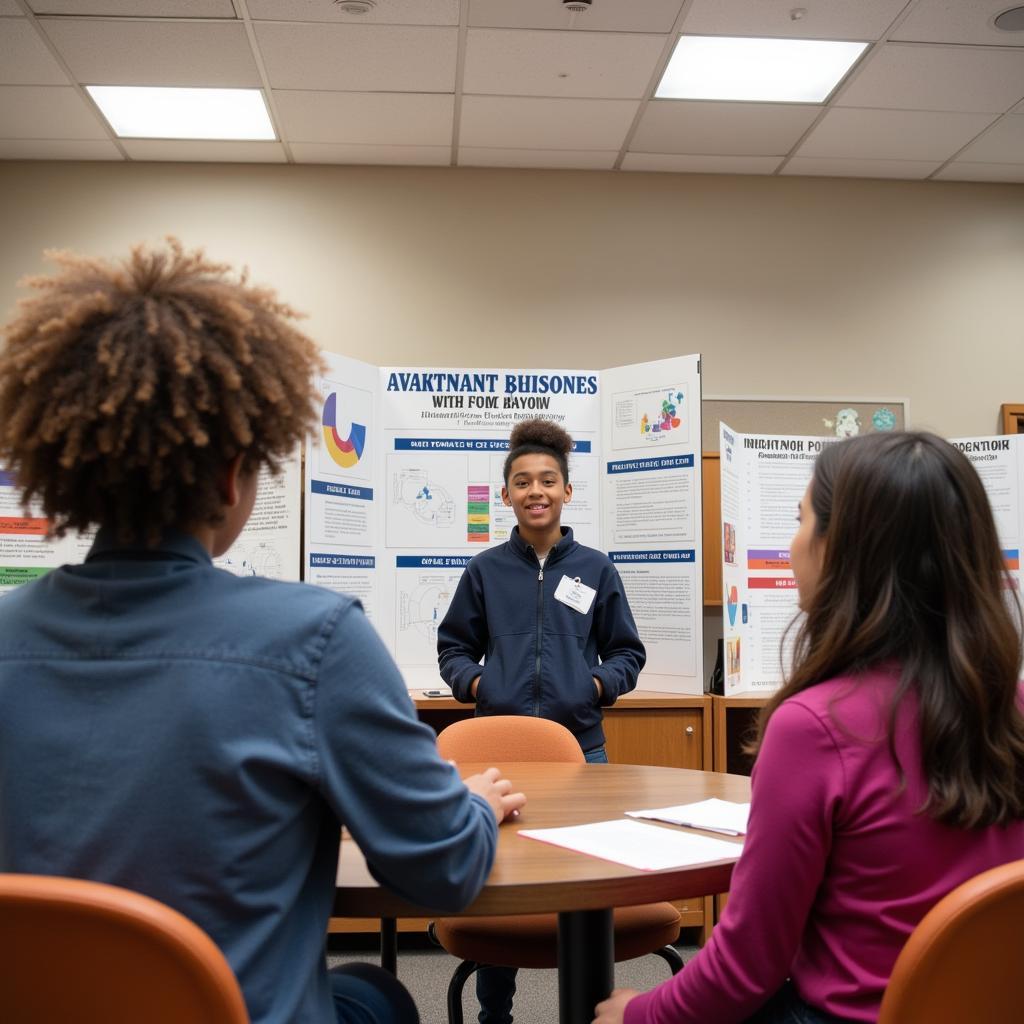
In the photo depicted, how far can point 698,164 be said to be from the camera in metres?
5.38

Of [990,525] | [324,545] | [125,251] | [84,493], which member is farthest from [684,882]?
[324,545]

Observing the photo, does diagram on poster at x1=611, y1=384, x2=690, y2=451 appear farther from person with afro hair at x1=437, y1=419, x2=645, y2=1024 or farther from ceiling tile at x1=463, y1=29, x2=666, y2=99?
ceiling tile at x1=463, y1=29, x2=666, y2=99

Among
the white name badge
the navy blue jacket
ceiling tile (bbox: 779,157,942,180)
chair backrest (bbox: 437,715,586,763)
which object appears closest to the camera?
chair backrest (bbox: 437,715,586,763)

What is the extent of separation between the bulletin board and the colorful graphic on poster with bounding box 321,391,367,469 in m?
2.02

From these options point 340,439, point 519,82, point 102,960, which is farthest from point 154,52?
point 102,960

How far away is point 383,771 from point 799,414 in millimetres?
4782

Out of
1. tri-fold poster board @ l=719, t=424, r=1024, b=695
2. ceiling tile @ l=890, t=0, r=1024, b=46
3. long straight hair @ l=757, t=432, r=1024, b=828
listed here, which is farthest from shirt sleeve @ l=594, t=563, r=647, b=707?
ceiling tile @ l=890, t=0, r=1024, b=46

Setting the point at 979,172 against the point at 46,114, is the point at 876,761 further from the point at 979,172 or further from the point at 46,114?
the point at 979,172

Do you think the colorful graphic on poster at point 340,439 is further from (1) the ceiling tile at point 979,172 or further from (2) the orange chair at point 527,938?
(1) the ceiling tile at point 979,172

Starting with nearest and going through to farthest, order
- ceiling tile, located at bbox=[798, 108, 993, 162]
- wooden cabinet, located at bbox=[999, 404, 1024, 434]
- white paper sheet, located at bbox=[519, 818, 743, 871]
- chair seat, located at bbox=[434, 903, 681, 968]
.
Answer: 1. white paper sheet, located at bbox=[519, 818, 743, 871]
2. chair seat, located at bbox=[434, 903, 681, 968]
3. ceiling tile, located at bbox=[798, 108, 993, 162]
4. wooden cabinet, located at bbox=[999, 404, 1024, 434]

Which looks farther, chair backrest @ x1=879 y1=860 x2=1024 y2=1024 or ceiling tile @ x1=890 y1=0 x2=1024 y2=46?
ceiling tile @ x1=890 y1=0 x2=1024 y2=46

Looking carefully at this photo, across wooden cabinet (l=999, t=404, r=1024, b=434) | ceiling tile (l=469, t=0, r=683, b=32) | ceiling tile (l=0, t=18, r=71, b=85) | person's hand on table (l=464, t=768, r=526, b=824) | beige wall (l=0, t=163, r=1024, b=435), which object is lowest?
person's hand on table (l=464, t=768, r=526, b=824)

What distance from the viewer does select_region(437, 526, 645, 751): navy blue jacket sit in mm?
3143

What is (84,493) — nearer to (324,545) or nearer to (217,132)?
(324,545)
